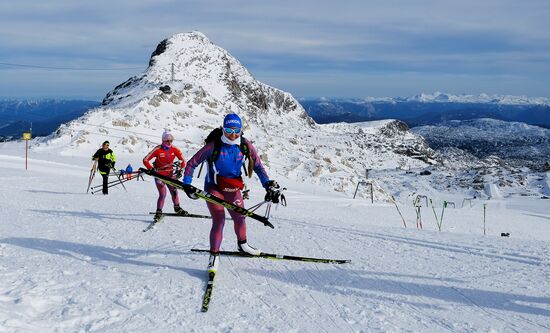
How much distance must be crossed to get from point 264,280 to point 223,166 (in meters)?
1.84

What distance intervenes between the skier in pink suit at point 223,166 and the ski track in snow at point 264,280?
738 mm

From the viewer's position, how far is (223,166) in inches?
262

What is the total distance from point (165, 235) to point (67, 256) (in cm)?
221

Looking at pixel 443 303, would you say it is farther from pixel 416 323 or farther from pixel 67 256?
pixel 67 256

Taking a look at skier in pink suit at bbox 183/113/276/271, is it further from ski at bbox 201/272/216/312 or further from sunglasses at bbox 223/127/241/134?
ski at bbox 201/272/216/312

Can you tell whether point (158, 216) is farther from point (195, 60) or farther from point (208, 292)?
point (195, 60)

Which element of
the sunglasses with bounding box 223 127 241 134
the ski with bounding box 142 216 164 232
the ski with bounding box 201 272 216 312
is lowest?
the ski with bounding box 142 216 164 232

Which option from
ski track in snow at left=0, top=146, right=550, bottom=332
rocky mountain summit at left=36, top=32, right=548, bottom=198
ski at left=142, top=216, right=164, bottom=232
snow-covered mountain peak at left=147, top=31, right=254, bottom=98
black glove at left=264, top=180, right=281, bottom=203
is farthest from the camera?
snow-covered mountain peak at left=147, top=31, right=254, bottom=98

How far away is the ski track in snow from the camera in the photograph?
193 inches

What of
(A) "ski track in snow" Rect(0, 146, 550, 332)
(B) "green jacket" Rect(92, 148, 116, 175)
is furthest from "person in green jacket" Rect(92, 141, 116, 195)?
(A) "ski track in snow" Rect(0, 146, 550, 332)

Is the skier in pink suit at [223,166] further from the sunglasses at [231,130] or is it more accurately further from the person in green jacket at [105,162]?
the person in green jacket at [105,162]

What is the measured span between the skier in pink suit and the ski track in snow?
0.74 meters

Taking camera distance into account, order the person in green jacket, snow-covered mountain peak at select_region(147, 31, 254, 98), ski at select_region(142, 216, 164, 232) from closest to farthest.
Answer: ski at select_region(142, 216, 164, 232) < the person in green jacket < snow-covered mountain peak at select_region(147, 31, 254, 98)

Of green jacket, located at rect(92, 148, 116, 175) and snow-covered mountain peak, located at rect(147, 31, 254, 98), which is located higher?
snow-covered mountain peak, located at rect(147, 31, 254, 98)
